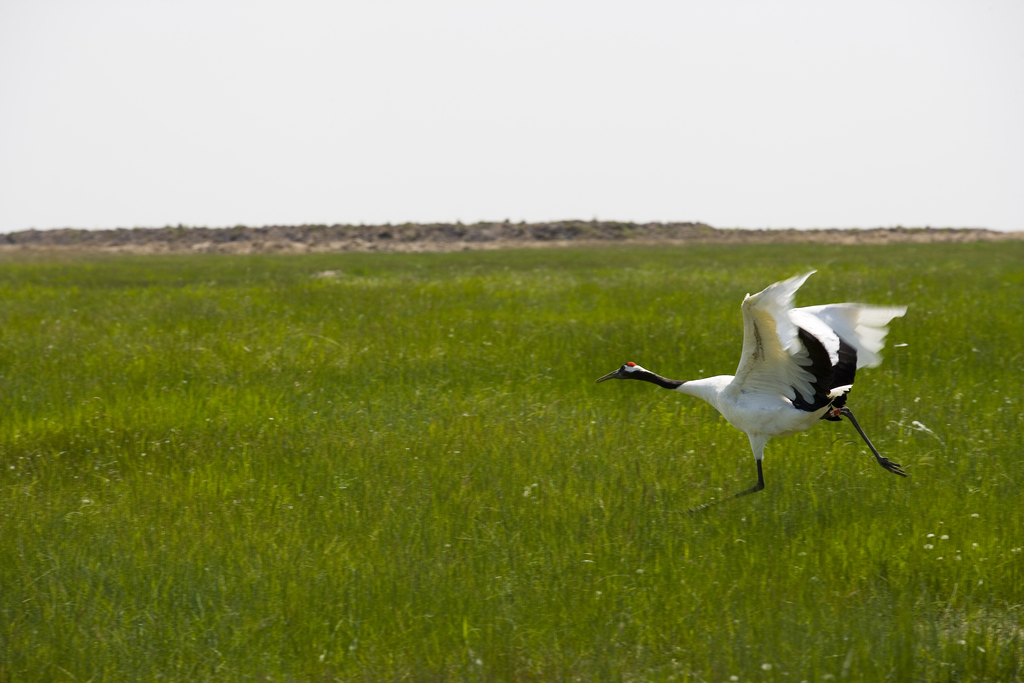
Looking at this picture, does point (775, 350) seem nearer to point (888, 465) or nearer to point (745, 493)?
point (745, 493)

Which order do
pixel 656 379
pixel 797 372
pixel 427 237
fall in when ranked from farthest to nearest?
pixel 427 237
pixel 656 379
pixel 797 372

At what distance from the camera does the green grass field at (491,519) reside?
3.93 m

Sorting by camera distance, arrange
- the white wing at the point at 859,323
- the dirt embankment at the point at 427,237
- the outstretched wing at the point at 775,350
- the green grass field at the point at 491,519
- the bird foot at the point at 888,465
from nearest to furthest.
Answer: the green grass field at the point at 491,519, the outstretched wing at the point at 775,350, the bird foot at the point at 888,465, the white wing at the point at 859,323, the dirt embankment at the point at 427,237

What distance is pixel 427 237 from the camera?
59.8 m

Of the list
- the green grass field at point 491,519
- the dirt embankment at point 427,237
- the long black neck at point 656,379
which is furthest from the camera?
the dirt embankment at point 427,237

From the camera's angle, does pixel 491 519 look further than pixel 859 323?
No

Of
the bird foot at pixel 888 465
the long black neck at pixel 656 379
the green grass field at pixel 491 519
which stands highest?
the long black neck at pixel 656 379

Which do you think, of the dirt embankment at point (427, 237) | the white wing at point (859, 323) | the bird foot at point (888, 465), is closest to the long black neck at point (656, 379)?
the white wing at point (859, 323)

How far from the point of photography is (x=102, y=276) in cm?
2556

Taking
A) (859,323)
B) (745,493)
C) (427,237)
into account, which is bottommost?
(745,493)

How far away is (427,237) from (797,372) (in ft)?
181

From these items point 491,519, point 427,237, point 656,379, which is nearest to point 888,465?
point 656,379

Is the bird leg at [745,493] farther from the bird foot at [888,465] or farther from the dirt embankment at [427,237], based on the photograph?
the dirt embankment at [427,237]

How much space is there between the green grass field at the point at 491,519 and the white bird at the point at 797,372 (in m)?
0.48
